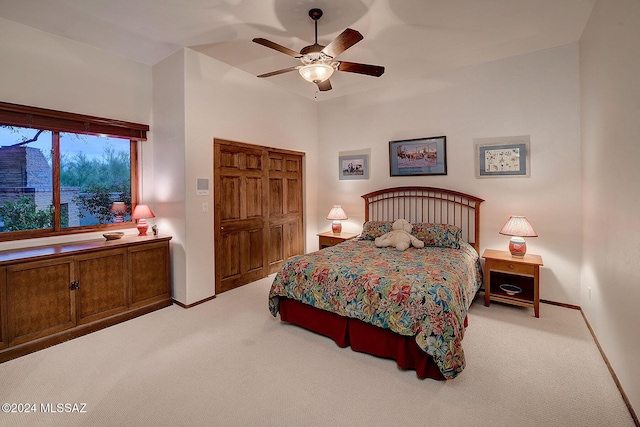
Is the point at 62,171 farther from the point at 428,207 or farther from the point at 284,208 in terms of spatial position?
the point at 428,207

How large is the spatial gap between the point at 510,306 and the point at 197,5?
4.64 meters

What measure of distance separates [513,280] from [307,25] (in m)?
3.96

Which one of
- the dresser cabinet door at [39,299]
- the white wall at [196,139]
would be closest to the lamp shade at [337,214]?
the white wall at [196,139]

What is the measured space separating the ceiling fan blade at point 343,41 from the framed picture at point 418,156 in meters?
2.43

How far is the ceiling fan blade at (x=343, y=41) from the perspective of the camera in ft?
7.15

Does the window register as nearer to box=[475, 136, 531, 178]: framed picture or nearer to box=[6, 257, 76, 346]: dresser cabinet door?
box=[6, 257, 76, 346]: dresser cabinet door

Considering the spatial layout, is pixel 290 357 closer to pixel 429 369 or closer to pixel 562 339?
pixel 429 369

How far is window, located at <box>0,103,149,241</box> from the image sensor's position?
2.99 m

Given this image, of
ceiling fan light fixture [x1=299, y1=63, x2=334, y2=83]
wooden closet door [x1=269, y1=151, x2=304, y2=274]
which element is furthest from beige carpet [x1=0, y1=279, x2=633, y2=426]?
ceiling fan light fixture [x1=299, y1=63, x2=334, y2=83]

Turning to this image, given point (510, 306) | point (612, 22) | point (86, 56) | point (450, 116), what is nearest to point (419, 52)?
point (450, 116)

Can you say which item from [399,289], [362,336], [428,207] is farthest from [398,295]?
[428,207]

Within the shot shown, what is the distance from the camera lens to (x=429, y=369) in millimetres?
2264

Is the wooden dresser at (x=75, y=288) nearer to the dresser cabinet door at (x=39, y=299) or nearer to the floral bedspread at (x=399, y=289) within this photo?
the dresser cabinet door at (x=39, y=299)

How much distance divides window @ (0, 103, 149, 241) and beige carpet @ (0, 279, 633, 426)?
1.38 meters
